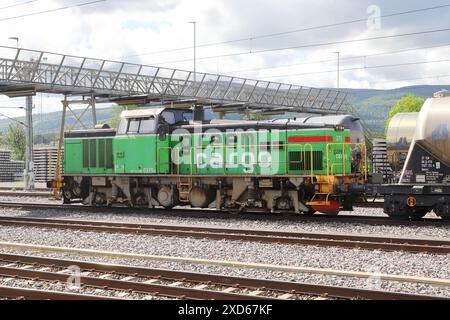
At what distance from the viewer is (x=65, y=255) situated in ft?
41.5

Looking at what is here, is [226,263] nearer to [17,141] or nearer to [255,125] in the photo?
[255,125]

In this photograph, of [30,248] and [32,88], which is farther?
[32,88]

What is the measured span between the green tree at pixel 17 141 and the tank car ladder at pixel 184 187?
3049 inches

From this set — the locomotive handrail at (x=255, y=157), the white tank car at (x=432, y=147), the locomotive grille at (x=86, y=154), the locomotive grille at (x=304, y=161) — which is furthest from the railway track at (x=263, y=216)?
the locomotive grille at (x=86, y=154)

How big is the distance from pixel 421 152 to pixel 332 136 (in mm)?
2769

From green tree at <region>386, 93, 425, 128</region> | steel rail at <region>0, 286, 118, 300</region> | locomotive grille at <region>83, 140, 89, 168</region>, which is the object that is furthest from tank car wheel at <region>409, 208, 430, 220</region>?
green tree at <region>386, 93, 425, 128</region>

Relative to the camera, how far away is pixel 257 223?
17422 millimetres

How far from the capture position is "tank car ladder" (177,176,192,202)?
65.4 feet

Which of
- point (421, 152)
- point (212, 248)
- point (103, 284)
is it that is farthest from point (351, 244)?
point (103, 284)

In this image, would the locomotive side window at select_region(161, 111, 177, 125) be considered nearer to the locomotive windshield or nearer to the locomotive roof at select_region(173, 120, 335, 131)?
the locomotive windshield

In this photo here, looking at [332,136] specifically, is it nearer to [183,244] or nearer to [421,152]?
[421,152]

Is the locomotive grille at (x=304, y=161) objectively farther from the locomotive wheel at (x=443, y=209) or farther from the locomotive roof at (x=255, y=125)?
the locomotive wheel at (x=443, y=209)

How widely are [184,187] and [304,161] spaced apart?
15.7ft
